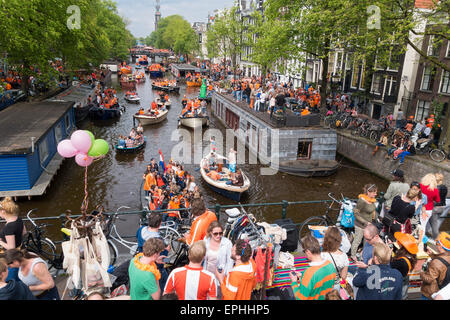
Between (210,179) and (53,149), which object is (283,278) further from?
(53,149)

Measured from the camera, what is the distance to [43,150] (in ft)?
55.3

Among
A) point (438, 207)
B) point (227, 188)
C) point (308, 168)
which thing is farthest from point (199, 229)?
point (308, 168)

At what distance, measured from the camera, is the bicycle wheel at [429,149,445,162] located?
15.7m

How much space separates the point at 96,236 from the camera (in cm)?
515

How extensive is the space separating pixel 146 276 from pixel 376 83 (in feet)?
94.1

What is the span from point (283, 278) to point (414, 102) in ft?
76.9

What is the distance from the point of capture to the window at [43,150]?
53.7ft

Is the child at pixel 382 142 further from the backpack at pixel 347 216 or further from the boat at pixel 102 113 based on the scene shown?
the boat at pixel 102 113

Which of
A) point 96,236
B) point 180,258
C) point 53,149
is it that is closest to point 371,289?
point 180,258

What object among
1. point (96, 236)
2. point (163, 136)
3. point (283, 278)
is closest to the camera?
point (96, 236)

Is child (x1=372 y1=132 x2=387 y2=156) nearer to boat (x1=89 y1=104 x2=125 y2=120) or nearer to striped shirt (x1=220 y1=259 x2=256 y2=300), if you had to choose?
striped shirt (x1=220 y1=259 x2=256 y2=300)

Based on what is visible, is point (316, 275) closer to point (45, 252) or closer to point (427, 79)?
point (45, 252)

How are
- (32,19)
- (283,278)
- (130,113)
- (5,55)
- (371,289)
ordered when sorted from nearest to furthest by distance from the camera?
(371,289) → (283,278) → (32,19) → (5,55) → (130,113)

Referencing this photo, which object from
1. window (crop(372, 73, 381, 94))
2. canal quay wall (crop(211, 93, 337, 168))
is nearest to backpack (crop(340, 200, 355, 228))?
canal quay wall (crop(211, 93, 337, 168))
